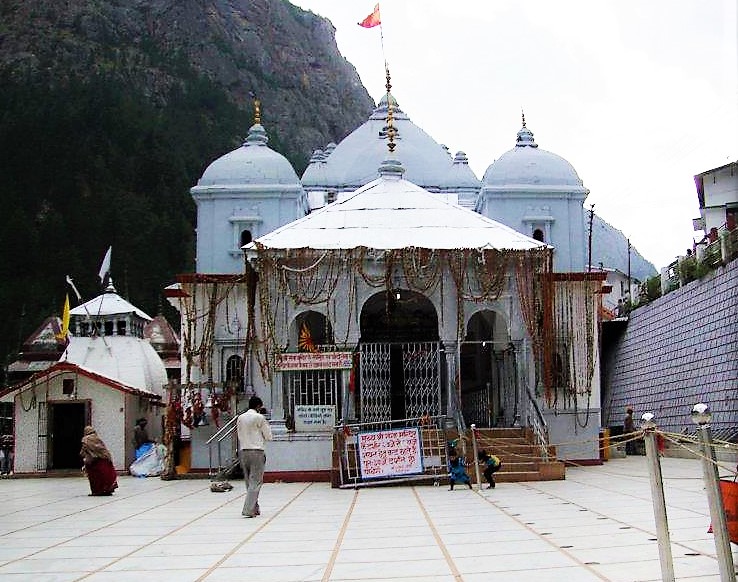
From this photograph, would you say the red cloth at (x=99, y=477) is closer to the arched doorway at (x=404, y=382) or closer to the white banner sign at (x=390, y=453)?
the white banner sign at (x=390, y=453)

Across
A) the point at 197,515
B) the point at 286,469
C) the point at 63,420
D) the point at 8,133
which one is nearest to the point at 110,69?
the point at 8,133

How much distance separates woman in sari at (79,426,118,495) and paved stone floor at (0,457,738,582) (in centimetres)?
38

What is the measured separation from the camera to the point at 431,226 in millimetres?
21344

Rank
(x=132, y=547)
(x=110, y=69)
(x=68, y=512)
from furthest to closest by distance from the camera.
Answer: (x=110, y=69) → (x=68, y=512) → (x=132, y=547)

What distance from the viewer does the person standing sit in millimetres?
12531

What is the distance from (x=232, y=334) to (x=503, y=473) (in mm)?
8130

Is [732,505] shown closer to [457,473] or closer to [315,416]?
[457,473]

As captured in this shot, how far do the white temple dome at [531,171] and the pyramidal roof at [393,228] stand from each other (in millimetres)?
5596

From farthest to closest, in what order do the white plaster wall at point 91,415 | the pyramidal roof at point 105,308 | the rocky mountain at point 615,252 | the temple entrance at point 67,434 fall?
the rocky mountain at point 615,252 → the pyramidal roof at point 105,308 → the temple entrance at point 67,434 → the white plaster wall at point 91,415

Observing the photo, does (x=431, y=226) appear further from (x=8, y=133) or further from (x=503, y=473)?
(x=8, y=133)

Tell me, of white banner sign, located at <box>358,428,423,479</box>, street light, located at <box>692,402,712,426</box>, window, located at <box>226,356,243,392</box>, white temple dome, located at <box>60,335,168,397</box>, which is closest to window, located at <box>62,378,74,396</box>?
window, located at <box>226,356,243,392</box>

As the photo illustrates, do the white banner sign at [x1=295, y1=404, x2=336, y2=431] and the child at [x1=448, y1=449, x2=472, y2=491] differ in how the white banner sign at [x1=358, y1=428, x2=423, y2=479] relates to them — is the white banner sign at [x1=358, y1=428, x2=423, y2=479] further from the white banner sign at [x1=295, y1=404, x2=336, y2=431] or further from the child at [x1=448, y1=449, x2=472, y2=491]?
the white banner sign at [x1=295, y1=404, x2=336, y2=431]

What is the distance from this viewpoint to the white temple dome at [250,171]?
28.1 meters

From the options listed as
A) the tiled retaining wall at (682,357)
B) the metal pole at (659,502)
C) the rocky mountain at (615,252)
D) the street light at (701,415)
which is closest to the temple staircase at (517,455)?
the tiled retaining wall at (682,357)
